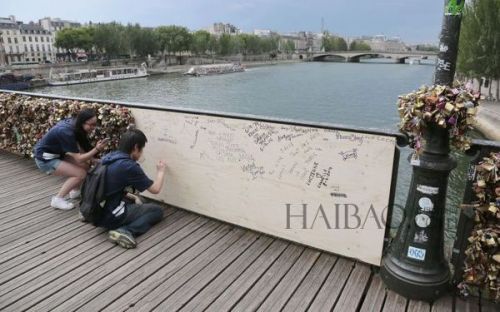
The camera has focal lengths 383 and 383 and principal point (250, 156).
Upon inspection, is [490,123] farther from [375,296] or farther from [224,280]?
[224,280]

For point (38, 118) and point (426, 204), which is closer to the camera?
point (426, 204)

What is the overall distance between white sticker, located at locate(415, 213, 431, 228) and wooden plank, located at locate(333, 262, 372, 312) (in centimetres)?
71

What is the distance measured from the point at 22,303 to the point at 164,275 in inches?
44.5

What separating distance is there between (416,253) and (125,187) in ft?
9.38

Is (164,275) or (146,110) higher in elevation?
(146,110)

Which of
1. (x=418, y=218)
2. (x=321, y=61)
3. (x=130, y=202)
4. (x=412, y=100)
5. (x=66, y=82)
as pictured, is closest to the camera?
(x=412, y=100)

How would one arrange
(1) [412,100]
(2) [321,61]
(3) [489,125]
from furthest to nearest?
(2) [321,61] → (3) [489,125] → (1) [412,100]

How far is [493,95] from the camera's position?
1395 inches

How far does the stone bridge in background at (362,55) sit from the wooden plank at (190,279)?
9315 centimetres

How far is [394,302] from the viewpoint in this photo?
300cm

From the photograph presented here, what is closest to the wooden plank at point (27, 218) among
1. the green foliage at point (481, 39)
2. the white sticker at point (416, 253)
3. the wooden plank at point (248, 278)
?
the wooden plank at point (248, 278)

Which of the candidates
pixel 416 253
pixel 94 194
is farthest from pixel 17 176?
pixel 416 253

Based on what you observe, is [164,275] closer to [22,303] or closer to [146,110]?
[22,303]

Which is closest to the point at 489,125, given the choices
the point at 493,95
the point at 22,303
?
the point at 493,95
